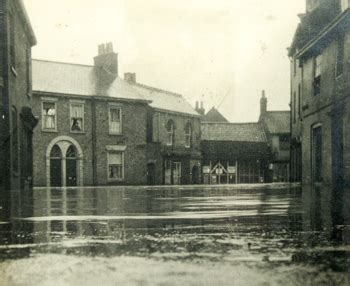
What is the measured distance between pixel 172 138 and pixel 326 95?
2365 centimetres

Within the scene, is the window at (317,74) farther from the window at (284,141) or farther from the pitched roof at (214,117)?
the pitched roof at (214,117)

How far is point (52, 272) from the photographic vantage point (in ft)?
7.45

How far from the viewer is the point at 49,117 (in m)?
Result: 32.4

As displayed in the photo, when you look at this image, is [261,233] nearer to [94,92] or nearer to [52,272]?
[52,272]

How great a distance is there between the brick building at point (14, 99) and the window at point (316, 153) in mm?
10523

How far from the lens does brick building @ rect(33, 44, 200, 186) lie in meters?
32.1

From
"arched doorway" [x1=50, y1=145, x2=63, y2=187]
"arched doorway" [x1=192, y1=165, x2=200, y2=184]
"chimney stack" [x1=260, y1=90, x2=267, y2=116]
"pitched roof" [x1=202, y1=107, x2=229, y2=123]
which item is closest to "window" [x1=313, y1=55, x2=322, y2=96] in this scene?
"arched doorway" [x1=50, y1=145, x2=63, y2=187]

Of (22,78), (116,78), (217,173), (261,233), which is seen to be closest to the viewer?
(261,233)

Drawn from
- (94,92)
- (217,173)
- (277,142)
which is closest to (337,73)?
(94,92)

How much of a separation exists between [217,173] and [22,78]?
94.0ft

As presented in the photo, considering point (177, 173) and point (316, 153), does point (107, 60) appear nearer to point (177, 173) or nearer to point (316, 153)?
point (177, 173)

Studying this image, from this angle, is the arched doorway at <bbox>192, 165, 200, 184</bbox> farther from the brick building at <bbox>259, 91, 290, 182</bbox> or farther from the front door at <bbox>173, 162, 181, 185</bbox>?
the brick building at <bbox>259, 91, 290, 182</bbox>

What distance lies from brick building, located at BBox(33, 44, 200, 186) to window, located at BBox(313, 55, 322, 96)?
16177mm

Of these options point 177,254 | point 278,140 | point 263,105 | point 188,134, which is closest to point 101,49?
point 188,134
